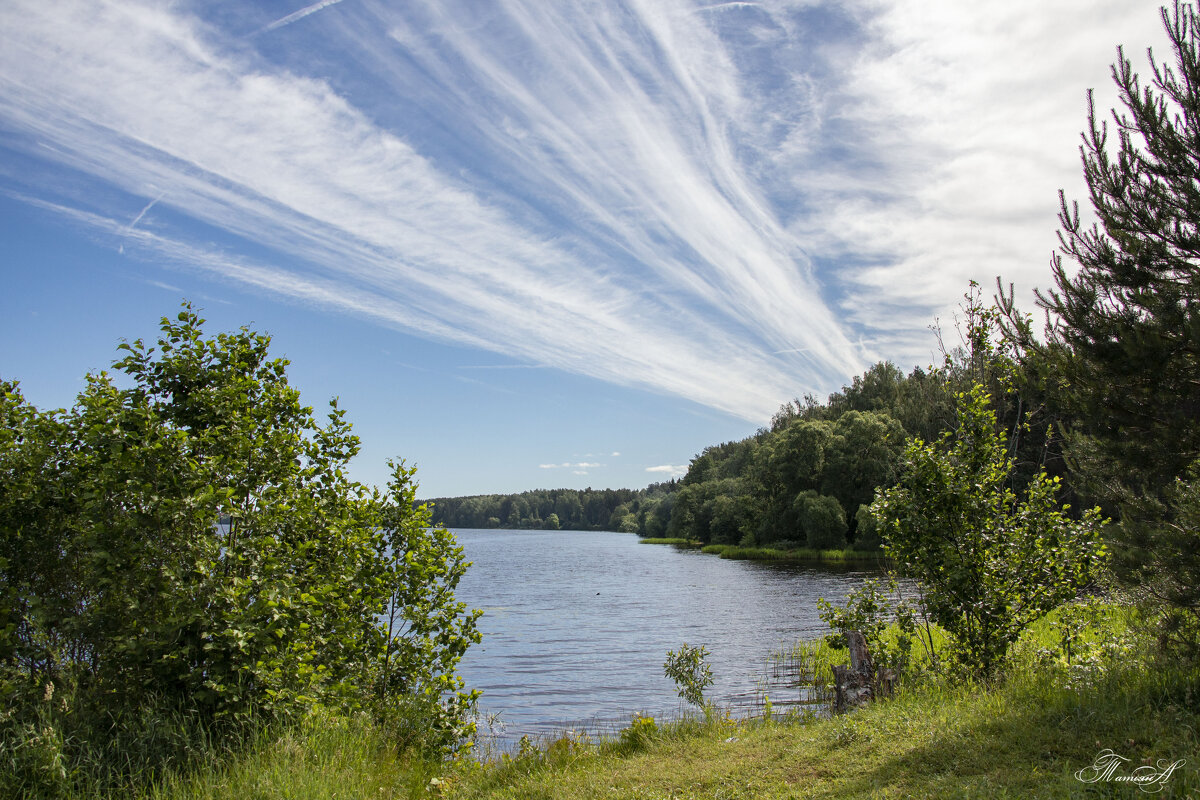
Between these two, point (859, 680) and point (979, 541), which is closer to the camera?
point (979, 541)

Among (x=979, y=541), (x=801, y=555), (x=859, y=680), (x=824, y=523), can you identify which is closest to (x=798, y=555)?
(x=801, y=555)

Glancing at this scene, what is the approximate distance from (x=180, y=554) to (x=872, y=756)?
22.4 ft

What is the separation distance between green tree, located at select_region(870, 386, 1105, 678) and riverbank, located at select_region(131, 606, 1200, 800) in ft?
2.60

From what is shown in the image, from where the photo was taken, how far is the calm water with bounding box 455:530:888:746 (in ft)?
54.4

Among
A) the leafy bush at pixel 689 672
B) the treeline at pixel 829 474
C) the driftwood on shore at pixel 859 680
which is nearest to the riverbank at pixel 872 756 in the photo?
the driftwood on shore at pixel 859 680

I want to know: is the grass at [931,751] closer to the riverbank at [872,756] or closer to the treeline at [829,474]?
the riverbank at [872,756]

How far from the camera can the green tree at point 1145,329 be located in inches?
248

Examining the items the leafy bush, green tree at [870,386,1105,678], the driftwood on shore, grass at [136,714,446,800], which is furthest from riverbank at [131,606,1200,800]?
the leafy bush

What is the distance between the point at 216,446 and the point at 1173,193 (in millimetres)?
9653

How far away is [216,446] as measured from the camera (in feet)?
23.3

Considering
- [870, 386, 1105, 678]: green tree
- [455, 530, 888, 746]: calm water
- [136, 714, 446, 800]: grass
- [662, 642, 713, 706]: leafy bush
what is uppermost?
[870, 386, 1105, 678]: green tree

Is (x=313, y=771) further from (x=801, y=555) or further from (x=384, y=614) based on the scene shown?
(x=801, y=555)

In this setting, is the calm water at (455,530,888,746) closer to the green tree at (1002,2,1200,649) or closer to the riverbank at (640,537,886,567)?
the riverbank at (640,537,886,567)

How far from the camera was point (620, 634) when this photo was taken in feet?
90.7
